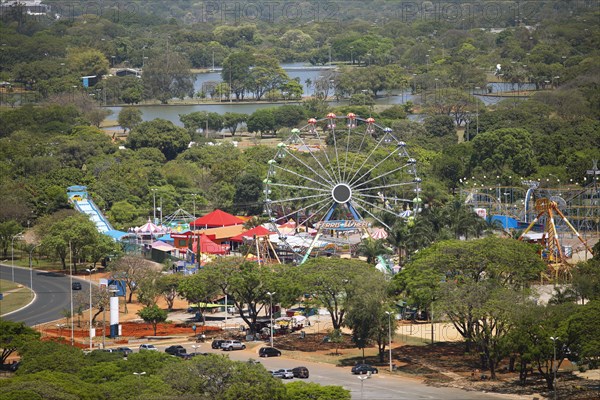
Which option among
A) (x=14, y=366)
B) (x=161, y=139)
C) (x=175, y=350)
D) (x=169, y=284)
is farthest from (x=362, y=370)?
(x=161, y=139)

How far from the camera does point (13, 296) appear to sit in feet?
300

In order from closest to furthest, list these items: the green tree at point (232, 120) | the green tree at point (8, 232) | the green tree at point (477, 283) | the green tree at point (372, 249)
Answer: the green tree at point (477, 283) → the green tree at point (372, 249) → the green tree at point (8, 232) → the green tree at point (232, 120)

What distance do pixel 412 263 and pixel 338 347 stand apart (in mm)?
5733

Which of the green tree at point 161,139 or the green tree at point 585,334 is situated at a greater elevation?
the green tree at point 161,139

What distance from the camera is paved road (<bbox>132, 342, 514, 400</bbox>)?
63.2 m

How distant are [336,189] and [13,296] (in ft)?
67.0

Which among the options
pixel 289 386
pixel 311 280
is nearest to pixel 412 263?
pixel 311 280

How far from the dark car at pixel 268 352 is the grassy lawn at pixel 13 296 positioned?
20512mm

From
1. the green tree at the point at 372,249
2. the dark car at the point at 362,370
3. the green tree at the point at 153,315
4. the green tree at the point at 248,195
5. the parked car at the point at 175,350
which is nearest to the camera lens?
the dark car at the point at 362,370

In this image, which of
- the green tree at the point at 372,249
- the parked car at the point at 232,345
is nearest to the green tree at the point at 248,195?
the green tree at the point at 372,249

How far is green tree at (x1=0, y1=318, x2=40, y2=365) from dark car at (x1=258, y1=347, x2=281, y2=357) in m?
10.5

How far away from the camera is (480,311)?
66812 millimetres

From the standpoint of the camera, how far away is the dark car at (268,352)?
72.1m

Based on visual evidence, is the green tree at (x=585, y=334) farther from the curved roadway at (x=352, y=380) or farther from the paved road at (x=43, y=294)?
the paved road at (x=43, y=294)
